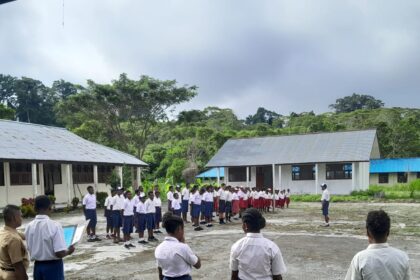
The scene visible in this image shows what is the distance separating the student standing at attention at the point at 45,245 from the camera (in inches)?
201

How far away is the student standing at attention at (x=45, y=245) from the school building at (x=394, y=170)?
125 feet

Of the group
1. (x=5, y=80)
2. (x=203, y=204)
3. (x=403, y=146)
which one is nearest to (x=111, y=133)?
(x=203, y=204)

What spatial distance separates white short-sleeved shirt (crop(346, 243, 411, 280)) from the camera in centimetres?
356

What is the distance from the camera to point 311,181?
35.6 metres

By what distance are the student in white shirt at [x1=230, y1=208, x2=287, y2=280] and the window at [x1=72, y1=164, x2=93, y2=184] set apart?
25.1 m

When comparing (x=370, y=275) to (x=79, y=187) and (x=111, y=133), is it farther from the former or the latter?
(x=111, y=133)

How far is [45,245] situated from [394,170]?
38336 mm

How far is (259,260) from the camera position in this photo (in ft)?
Answer: 14.6

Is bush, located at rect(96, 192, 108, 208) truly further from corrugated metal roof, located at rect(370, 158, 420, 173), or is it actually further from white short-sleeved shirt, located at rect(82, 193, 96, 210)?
corrugated metal roof, located at rect(370, 158, 420, 173)

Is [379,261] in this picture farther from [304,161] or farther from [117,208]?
[304,161]

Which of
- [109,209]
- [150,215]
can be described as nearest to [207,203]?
[150,215]

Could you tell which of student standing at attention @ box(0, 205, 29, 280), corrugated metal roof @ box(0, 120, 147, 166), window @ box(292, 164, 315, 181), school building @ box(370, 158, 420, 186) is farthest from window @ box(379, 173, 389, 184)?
student standing at attention @ box(0, 205, 29, 280)

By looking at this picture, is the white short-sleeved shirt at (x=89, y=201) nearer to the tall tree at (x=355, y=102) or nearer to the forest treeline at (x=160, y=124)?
the forest treeline at (x=160, y=124)

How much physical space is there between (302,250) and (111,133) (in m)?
30.7
